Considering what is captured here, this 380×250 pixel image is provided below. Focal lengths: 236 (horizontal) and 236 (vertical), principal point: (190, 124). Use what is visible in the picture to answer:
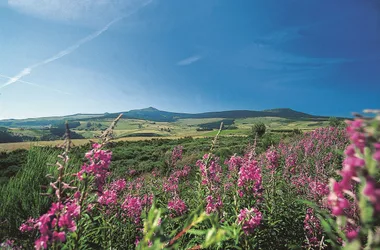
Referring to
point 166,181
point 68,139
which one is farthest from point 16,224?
point 166,181

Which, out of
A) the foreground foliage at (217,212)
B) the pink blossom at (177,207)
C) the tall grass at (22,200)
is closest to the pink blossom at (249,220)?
the foreground foliage at (217,212)

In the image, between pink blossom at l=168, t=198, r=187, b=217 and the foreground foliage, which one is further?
pink blossom at l=168, t=198, r=187, b=217

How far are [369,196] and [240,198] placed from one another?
11.7ft

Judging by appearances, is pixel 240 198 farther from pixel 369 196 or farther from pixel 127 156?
pixel 127 156

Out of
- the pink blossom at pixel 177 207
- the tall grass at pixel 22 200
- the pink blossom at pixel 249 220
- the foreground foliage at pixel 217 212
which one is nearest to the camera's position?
the foreground foliage at pixel 217 212

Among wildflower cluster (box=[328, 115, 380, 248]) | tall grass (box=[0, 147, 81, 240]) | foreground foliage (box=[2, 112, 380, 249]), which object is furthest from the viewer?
tall grass (box=[0, 147, 81, 240])

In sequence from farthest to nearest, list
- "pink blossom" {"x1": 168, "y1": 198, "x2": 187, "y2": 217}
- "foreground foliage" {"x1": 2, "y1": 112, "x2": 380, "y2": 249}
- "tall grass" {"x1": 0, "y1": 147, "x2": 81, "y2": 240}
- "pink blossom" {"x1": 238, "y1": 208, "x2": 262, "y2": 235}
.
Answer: "pink blossom" {"x1": 168, "y1": 198, "x2": 187, "y2": 217} → "tall grass" {"x1": 0, "y1": 147, "x2": 81, "y2": 240} → "pink blossom" {"x1": 238, "y1": 208, "x2": 262, "y2": 235} → "foreground foliage" {"x1": 2, "y1": 112, "x2": 380, "y2": 249}

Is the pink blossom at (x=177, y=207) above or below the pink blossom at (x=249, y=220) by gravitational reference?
below

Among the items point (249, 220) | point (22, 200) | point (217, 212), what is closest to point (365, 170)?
point (249, 220)

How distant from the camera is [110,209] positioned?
4375 millimetres

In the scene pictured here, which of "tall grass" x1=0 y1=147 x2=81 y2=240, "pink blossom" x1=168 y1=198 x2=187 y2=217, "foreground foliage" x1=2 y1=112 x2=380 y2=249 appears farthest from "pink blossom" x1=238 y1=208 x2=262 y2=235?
"tall grass" x1=0 y1=147 x2=81 y2=240

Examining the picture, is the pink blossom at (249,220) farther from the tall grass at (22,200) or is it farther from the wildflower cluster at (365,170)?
the tall grass at (22,200)

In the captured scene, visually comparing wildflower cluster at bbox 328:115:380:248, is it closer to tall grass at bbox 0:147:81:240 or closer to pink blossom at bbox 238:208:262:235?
pink blossom at bbox 238:208:262:235

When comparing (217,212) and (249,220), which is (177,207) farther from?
(249,220)
